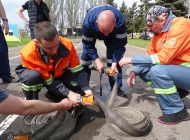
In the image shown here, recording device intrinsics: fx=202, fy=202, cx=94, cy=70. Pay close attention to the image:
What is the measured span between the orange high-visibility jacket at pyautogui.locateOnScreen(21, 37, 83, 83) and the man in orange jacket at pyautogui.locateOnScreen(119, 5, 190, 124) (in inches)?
33.6

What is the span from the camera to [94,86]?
4.41 metres

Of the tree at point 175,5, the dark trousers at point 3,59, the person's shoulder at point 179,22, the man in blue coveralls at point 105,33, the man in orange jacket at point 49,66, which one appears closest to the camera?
the man in orange jacket at point 49,66

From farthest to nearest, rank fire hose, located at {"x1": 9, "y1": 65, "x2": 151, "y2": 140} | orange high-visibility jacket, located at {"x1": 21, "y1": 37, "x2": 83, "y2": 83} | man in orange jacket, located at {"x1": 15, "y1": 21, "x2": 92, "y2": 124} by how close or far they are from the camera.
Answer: orange high-visibility jacket, located at {"x1": 21, "y1": 37, "x2": 83, "y2": 83} → man in orange jacket, located at {"x1": 15, "y1": 21, "x2": 92, "y2": 124} → fire hose, located at {"x1": 9, "y1": 65, "x2": 151, "y2": 140}

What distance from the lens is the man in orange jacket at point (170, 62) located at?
250cm

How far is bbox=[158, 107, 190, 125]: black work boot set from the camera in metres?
2.65

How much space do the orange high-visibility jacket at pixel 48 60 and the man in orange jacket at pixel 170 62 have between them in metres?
0.85

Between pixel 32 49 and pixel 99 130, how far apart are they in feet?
4.21

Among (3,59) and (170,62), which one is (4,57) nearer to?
(3,59)

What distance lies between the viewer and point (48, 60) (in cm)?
252

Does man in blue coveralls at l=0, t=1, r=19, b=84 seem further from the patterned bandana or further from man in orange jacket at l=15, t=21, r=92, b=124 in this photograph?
the patterned bandana

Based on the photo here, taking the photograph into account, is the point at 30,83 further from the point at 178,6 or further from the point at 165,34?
the point at 178,6

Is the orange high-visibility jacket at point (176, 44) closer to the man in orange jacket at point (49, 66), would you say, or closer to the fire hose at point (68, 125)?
the fire hose at point (68, 125)

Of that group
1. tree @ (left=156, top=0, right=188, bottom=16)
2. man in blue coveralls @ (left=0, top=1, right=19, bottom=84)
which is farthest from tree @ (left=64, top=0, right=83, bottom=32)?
man in blue coveralls @ (left=0, top=1, right=19, bottom=84)

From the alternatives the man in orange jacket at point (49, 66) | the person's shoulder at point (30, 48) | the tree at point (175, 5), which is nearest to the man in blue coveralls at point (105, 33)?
the man in orange jacket at point (49, 66)
